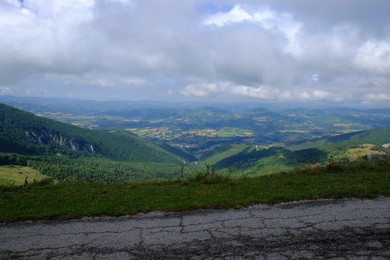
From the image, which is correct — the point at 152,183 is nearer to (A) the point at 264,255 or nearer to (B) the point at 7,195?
(B) the point at 7,195

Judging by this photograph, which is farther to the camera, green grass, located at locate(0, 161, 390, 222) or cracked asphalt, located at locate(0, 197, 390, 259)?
green grass, located at locate(0, 161, 390, 222)

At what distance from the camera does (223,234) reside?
947cm

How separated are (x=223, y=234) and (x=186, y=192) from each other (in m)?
5.48

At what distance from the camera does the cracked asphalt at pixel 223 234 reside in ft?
26.9

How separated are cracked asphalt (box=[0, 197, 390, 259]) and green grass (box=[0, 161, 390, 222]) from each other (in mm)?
731

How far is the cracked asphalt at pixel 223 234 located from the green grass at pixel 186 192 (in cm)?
73

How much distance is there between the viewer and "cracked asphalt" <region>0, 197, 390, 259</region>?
820 centimetres

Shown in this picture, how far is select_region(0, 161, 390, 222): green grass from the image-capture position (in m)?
12.4

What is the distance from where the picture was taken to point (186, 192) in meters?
14.8

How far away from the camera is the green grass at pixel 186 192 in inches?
489

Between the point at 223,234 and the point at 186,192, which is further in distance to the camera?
the point at 186,192

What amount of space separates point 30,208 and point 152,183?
670cm

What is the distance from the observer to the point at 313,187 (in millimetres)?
14617

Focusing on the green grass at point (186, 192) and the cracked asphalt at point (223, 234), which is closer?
the cracked asphalt at point (223, 234)
